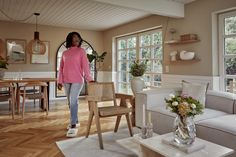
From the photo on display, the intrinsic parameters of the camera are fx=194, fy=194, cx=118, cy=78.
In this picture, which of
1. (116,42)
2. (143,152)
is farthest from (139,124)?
(116,42)

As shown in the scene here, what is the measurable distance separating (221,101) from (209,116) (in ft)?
1.60

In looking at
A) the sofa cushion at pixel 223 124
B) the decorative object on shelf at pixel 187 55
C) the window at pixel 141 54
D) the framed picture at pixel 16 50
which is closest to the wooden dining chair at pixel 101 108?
the sofa cushion at pixel 223 124

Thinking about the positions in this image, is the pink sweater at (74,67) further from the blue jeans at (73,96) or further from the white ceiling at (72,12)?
the white ceiling at (72,12)

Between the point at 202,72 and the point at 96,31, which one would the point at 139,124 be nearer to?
the point at 202,72

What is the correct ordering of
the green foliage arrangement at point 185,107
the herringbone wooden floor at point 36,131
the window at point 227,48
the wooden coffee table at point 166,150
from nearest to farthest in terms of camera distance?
the wooden coffee table at point 166,150, the green foliage arrangement at point 185,107, the herringbone wooden floor at point 36,131, the window at point 227,48

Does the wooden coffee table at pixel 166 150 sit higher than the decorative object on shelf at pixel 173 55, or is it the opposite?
the decorative object on shelf at pixel 173 55

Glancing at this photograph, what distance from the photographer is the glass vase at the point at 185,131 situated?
1495mm

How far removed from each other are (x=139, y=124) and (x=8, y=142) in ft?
5.99

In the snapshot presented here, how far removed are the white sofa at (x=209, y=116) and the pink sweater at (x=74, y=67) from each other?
921mm

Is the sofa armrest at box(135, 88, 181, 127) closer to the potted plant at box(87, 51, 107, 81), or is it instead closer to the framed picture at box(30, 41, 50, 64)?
the potted plant at box(87, 51, 107, 81)

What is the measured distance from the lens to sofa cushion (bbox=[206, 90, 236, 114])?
8.27 ft

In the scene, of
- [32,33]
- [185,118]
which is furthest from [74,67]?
[32,33]

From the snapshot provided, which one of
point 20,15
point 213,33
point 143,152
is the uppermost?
point 20,15

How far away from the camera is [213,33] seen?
343 centimetres
